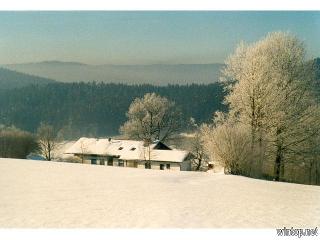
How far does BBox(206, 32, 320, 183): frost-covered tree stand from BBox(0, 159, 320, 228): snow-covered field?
6.32m

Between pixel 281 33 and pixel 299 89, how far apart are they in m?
3.48

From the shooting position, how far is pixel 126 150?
45594 mm

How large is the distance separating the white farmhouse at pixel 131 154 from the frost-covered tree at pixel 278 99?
15.5 meters

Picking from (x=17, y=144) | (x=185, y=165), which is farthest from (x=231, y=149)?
(x=17, y=144)

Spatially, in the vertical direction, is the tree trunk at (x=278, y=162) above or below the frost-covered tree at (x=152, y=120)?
below

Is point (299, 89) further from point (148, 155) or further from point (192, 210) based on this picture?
point (148, 155)

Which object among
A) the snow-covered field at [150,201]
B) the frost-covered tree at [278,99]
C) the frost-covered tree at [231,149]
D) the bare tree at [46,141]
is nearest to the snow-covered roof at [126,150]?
the bare tree at [46,141]

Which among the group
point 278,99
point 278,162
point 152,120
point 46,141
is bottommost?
point 278,162

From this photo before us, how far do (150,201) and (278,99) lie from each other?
1333 cm

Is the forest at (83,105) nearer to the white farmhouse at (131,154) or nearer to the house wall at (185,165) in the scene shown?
the white farmhouse at (131,154)

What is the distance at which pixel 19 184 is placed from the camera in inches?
760

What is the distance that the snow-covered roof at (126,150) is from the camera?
42.6 m

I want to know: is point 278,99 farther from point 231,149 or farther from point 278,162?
point 231,149

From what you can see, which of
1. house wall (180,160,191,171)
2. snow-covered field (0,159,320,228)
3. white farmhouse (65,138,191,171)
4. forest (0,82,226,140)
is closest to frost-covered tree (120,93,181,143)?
white farmhouse (65,138,191,171)
